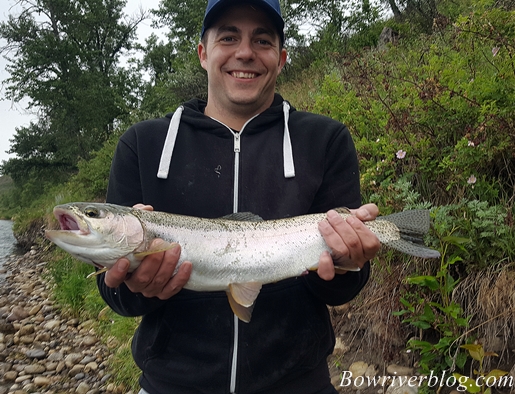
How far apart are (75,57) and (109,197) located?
31.4 m

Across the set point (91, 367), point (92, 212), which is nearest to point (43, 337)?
point (91, 367)

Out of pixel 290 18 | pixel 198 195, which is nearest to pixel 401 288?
pixel 198 195

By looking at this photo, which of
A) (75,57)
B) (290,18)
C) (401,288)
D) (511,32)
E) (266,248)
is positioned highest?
(75,57)

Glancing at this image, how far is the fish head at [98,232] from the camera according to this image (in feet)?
6.18

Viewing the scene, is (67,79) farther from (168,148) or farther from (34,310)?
(168,148)

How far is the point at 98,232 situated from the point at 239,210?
0.79 m

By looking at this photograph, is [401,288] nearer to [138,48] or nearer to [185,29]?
[185,29]

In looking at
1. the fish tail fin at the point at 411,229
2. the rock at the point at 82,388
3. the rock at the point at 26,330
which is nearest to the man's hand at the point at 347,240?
the fish tail fin at the point at 411,229

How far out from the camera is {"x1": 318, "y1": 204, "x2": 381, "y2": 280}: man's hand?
205 centimetres

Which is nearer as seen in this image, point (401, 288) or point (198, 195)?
point (198, 195)

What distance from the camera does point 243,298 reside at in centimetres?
198

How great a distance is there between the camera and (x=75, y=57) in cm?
2886

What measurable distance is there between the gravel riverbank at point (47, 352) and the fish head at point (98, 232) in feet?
12.3

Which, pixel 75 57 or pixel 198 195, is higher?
pixel 75 57
